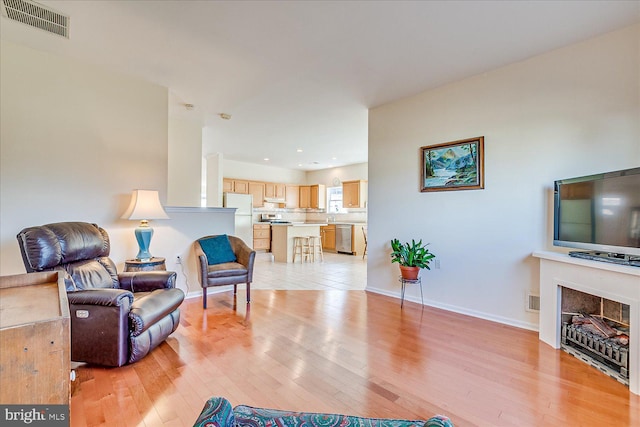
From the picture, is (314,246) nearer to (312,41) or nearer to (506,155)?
(506,155)

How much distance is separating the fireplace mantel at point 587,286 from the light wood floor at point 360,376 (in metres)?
0.18

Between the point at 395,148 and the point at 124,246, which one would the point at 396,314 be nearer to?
the point at 395,148

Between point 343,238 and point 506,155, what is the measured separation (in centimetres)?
576

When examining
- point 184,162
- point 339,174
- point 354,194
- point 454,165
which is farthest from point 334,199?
point 454,165

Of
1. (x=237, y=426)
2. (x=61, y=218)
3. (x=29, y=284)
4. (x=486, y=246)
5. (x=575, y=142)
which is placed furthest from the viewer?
(x=486, y=246)

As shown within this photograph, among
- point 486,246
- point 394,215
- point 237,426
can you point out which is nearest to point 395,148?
point 394,215

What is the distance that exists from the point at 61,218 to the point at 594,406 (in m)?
4.58

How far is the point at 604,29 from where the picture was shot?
8.21 feet

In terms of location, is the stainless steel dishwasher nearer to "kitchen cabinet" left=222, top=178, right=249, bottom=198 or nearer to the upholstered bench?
"kitchen cabinet" left=222, top=178, right=249, bottom=198

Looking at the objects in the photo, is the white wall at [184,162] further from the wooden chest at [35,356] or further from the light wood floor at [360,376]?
the wooden chest at [35,356]

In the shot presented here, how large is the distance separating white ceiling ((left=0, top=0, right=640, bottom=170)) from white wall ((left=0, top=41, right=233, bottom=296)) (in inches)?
9.5

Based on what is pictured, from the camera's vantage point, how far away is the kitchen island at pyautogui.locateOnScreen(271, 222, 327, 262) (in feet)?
22.1

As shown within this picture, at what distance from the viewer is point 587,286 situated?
2.25 meters

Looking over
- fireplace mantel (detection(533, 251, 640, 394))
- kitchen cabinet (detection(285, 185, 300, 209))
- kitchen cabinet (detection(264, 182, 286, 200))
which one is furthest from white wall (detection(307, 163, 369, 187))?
fireplace mantel (detection(533, 251, 640, 394))
